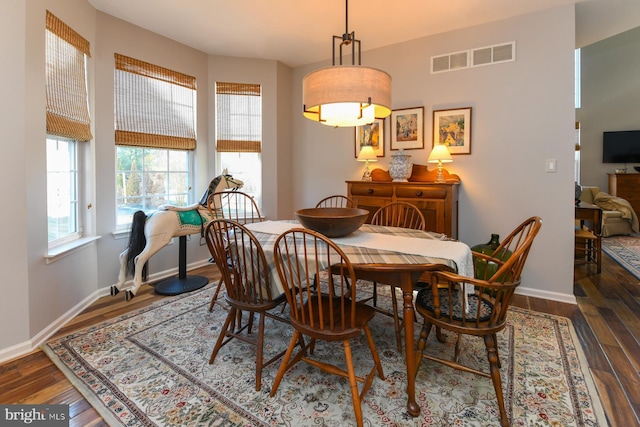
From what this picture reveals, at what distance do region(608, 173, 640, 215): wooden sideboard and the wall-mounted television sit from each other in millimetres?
459

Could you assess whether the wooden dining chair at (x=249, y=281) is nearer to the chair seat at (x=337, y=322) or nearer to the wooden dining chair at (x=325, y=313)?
the wooden dining chair at (x=325, y=313)

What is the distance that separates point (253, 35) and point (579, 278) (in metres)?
4.50

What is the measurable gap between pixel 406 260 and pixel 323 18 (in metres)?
2.66

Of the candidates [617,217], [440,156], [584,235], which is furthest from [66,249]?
[617,217]

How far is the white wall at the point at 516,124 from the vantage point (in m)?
3.02

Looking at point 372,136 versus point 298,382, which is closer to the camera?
point 298,382

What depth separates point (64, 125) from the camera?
2582mm

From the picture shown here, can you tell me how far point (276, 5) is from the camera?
2986 mm

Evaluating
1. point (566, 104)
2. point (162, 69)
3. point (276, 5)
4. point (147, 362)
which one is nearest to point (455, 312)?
point (147, 362)

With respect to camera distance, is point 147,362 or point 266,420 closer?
point 266,420

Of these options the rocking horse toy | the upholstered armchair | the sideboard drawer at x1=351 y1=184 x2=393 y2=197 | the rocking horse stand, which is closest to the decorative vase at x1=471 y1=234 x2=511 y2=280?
the sideboard drawer at x1=351 y1=184 x2=393 y2=197

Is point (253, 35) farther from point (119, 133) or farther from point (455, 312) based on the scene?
point (455, 312)

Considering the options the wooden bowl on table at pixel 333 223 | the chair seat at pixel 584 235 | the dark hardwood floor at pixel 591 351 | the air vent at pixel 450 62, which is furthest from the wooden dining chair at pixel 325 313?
the chair seat at pixel 584 235

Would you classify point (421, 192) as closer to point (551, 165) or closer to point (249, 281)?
point (551, 165)
